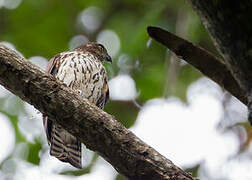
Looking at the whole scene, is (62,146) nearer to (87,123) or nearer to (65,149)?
(65,149)

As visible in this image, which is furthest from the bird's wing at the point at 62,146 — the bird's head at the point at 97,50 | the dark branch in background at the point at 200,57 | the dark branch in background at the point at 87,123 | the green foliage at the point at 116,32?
the dark branch in background at the point at 200,57

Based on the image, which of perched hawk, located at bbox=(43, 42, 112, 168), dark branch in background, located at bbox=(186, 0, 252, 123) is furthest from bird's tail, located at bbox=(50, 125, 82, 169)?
dark branch in background, located at bbox=(186, 0, 252, 123)

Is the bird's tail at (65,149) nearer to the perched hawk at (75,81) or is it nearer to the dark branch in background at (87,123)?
the perched hawk at (75,81)

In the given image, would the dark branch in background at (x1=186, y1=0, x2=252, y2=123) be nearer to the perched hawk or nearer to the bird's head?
the perched hawk

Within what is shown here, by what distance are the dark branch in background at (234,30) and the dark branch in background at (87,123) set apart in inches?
52.5

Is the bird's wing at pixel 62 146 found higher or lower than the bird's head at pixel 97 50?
lower

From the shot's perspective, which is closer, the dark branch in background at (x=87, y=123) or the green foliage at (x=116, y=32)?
the dark branch in background at (x=87, y=123)

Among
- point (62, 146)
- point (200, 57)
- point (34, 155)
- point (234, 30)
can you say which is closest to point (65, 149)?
point (62, 146)

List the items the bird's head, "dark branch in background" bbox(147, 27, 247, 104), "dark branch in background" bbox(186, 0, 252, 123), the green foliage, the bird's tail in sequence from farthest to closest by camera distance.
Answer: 1. the bird's head
2. the green foliage
3. the bird's tail
4. "dark branch in background" bbox(147, 27, 247, 104)
5. "dark branch in background" bbox(186, 0, 252, 123)

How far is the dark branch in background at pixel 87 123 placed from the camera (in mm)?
2803

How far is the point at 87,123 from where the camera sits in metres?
2.85

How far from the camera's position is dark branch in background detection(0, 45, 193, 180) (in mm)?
2803

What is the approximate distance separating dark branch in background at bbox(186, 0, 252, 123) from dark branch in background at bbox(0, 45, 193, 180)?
1334mm

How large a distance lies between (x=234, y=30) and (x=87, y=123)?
5.11 feet
